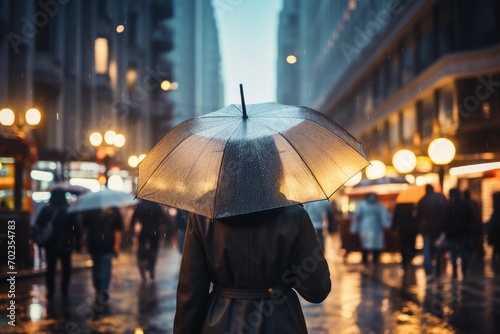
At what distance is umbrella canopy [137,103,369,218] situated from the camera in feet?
12.3

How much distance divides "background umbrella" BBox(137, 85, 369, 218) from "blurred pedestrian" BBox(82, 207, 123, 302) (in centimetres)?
707

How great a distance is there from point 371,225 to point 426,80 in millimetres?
13347

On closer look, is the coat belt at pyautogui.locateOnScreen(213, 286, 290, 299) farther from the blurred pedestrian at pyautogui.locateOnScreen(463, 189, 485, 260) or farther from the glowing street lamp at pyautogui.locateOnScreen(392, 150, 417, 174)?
the blurred pedestrian at pyautogui.locateOnScreen(463, 189, 485, 260)

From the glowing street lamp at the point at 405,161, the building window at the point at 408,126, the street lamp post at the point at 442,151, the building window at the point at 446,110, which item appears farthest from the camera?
the building window at the point at 408,126

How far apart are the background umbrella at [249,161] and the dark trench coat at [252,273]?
0.11 m

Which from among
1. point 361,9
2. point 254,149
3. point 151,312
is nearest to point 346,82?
point 361,9

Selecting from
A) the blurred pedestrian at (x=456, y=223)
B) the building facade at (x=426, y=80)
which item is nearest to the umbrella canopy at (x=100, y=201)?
the blurred pedestrian at (x=456, y=223)

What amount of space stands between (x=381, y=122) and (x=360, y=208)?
76.4 ft

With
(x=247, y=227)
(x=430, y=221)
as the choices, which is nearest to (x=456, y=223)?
(x=430, y=221)

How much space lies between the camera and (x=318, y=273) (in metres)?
3.55

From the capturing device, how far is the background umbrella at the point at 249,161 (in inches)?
147

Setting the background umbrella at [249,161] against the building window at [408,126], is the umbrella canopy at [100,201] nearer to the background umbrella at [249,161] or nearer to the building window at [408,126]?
the background umbrella at [249,161]

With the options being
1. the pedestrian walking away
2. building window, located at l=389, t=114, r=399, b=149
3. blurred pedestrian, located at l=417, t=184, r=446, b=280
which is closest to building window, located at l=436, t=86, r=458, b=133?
building window, located at l=389, t=114, r=399, b=149

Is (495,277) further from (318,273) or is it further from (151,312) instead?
(318,273)
